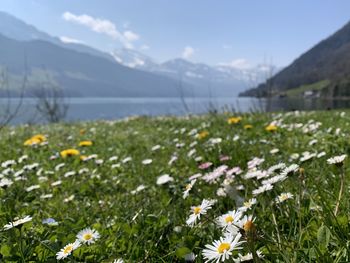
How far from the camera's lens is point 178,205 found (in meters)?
3.02

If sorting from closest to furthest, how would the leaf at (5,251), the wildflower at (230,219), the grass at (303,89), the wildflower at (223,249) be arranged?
the wildflower at (223,249) < the wildflower at (230,219) < the leaf at (5,251) < the grass at (303,89)

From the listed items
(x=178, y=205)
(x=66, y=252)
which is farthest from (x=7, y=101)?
(x=66, y=252)

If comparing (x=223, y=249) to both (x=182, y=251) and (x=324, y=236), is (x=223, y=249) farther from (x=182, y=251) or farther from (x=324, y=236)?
(x=182, y=251)

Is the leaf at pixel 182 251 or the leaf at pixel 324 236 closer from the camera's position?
the leaf at pixel 324 236

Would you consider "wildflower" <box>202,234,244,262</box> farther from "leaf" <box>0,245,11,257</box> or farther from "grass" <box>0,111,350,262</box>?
"leaf" <box>0,245,11,257</box>

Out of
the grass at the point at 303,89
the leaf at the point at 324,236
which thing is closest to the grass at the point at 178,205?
the leaf at the point at 324,236

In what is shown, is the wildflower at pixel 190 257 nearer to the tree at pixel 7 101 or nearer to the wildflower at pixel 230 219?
the wildflower at pixel 230 219

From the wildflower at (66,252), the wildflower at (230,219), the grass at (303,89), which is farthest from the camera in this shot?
the grass at (303,89)

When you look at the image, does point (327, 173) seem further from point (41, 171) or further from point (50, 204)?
point (41, 171)

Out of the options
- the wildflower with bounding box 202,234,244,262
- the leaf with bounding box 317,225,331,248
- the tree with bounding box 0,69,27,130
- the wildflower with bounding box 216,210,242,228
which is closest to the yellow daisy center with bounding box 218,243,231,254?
the wildflower with bounding box 202,234,244,262

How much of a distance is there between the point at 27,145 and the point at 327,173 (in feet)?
20.7

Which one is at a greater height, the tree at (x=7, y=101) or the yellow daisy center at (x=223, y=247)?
the tree at (x=7, y=101)

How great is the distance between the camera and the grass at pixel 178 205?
182 centimetres

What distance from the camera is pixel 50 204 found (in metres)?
3.75
